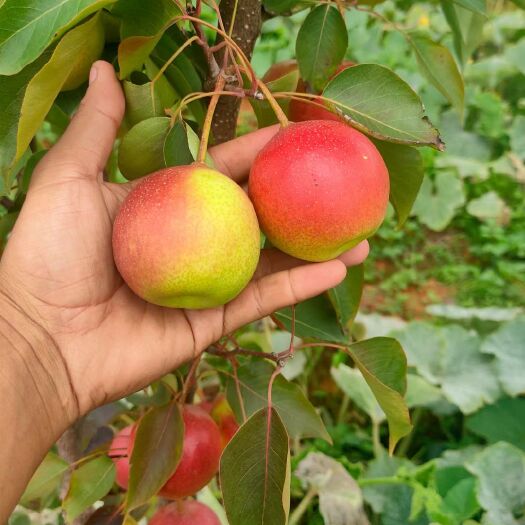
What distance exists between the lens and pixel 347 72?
2.51ft

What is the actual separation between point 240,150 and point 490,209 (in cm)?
233

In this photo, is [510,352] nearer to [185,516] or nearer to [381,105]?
[185,516]

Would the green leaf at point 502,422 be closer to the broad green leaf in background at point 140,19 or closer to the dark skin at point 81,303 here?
the dark skin at point 81,303

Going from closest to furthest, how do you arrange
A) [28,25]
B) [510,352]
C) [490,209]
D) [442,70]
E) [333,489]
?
[28,25] < [442,70] < [333,489] < [510,352] < [490,209]

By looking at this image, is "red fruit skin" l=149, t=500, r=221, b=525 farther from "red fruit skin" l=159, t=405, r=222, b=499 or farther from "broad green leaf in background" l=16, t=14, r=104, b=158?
"broad green leaf in background" l=16, t=14, r=104, b=158

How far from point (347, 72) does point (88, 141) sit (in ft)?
1.03

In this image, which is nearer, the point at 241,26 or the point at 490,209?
the point at 241,26

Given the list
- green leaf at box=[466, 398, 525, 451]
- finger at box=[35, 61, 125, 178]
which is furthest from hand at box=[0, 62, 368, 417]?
green leaf at box=[466, 398, 525, 451]

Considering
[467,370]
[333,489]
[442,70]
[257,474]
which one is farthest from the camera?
[467,370]

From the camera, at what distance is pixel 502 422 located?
1824 millimetres

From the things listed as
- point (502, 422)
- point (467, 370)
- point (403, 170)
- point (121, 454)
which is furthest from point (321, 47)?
point (467, 370)

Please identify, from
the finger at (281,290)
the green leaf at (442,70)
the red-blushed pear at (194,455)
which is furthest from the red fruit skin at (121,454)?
the green leaf at (442,70)

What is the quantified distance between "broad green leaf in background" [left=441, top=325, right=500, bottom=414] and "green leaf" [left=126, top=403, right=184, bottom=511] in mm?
1165

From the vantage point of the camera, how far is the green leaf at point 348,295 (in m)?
0.93
